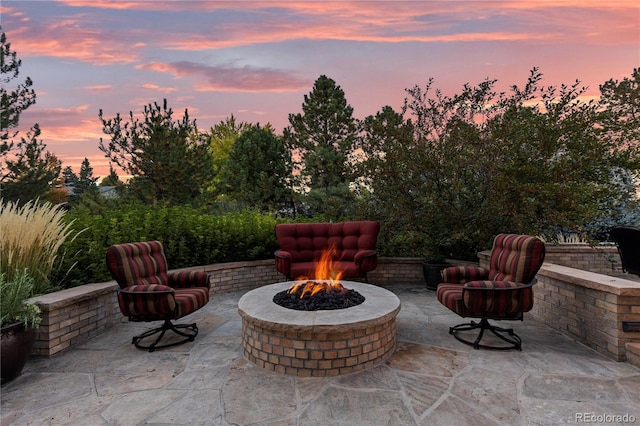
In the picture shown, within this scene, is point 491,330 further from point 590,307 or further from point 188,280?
point 188,280

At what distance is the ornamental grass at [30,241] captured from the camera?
339 centimetres

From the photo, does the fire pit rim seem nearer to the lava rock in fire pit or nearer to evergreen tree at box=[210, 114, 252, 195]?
the lava rock in fire pit

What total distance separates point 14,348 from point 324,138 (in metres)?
14.2

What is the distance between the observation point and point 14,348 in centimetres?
281

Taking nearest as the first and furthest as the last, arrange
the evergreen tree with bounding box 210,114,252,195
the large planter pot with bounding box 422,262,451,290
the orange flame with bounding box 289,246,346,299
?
the orange flame with bounding box 289,246,346,299 < the large planter pot with bounding box 422,262,451,290 < the evergreen tree with bounding box 210,114,252,195

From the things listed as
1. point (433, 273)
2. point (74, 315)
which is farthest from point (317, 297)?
point (433, 273)

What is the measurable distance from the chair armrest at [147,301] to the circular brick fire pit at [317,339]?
0.76 metres

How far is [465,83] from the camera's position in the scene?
20.7ft

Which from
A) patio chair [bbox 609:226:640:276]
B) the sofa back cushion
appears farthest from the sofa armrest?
patio chair [bbox 609:226:640:276]

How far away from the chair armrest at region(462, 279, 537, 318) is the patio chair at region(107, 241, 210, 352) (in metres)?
2.79

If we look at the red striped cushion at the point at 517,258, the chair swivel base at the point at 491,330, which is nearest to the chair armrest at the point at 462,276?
the red striped cushion at the point at 517,258

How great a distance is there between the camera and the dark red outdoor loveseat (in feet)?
19.7

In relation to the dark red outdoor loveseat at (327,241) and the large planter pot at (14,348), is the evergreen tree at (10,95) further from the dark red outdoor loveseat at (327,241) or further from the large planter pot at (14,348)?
the large planter pot at (14,348)

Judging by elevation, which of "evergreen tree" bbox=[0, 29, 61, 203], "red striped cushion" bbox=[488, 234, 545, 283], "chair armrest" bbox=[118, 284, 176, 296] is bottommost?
"chair armrest" bbox=[118, 284, 176, 296]
